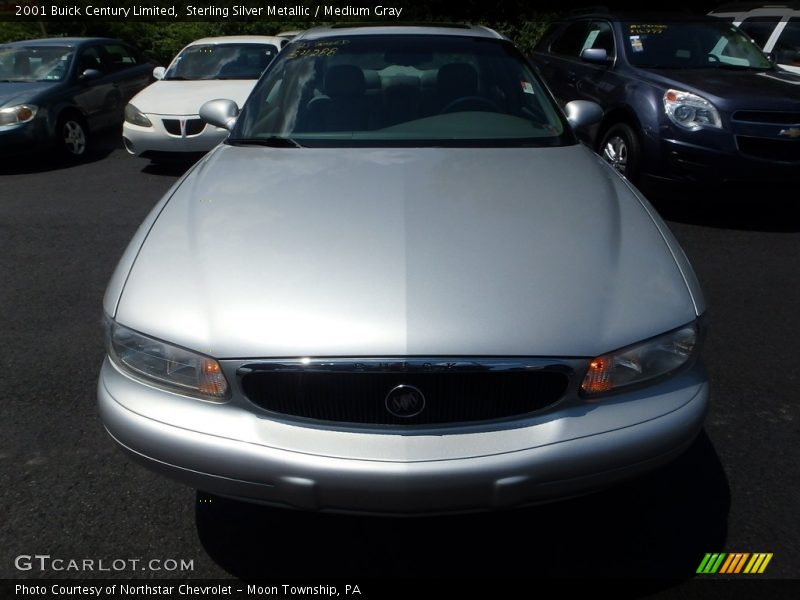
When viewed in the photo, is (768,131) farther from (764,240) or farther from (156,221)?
(156,221)

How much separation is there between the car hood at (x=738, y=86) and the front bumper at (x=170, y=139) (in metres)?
4.29

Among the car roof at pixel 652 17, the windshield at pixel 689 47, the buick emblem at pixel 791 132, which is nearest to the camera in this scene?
the buick emblem at pixel 791 132

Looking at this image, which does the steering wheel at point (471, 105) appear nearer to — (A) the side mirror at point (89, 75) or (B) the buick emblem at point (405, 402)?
(B) the buick emblem at point (405, 402)

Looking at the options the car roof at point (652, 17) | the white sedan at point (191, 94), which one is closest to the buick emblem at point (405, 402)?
the white sedan at point (191, 94)

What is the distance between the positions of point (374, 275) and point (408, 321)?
0.24m

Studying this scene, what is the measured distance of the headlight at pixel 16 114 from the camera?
8.26 metres

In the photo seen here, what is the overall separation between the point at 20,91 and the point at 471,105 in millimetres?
6893

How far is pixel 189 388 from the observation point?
85.7 inches

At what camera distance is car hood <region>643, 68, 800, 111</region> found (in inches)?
227

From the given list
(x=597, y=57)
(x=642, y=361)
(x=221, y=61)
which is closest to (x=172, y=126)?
(x=221, y=61)

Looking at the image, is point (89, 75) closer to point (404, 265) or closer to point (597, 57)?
point (597, 57)

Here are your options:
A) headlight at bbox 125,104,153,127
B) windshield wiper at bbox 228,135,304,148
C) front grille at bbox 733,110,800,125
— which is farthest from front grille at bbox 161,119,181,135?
front grille at bbox 733,110,800,125

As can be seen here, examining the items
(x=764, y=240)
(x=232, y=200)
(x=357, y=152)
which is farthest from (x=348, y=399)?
(x=764, y=240)

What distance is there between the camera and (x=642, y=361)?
86.1 inches
